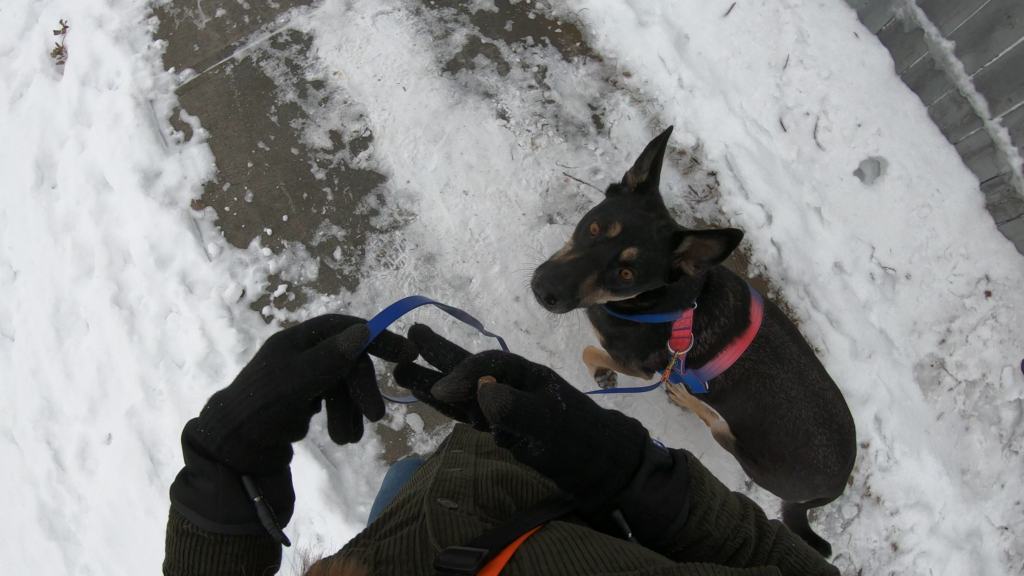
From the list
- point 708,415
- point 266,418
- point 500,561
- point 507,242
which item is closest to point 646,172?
point 507,242

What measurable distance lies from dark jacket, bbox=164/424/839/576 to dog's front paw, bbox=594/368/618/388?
61.9 inches

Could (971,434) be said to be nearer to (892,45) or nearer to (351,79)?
(892,45)

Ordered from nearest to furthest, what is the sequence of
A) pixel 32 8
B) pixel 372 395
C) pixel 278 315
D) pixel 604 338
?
pixel 372 395 → pixel 604 338 → pixel 278 315 → pixel 32 8

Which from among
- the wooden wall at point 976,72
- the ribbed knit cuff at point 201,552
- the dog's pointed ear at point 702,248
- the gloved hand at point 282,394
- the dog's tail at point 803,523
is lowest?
the ribbed knit cuff at point 201,552

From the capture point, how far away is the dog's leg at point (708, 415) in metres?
3.23

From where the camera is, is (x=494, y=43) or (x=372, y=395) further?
(x=494, y=43)

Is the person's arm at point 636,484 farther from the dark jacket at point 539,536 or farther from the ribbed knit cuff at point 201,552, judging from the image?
the ribbed knit cuff at point 201,552

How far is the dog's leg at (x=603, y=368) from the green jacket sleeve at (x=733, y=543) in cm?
131

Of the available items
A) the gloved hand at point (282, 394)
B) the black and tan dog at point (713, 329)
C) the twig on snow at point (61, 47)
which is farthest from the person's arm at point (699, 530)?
the twig on snow at point (61, 47)

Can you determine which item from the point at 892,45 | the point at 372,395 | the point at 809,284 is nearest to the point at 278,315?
the point at 372,395

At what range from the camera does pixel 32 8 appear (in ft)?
14.1

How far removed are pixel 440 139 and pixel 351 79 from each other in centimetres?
91

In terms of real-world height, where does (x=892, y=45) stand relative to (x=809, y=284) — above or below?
above

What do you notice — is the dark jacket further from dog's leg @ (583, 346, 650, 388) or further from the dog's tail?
the dog's tail
